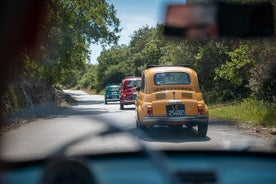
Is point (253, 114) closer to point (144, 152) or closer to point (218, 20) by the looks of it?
point (218, 20)

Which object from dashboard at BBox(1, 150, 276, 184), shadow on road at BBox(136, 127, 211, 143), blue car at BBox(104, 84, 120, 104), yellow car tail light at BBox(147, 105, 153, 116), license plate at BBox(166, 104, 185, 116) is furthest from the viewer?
blue car at BBox(104, 84, 120, 104)

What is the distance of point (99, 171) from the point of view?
110 inches

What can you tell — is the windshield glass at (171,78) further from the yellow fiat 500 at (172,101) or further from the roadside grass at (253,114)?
the roadside grass at (253,114)

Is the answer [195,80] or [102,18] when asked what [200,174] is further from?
[102,18]

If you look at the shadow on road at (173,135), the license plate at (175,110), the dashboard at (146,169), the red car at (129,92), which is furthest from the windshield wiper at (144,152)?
the red car at (129,92)

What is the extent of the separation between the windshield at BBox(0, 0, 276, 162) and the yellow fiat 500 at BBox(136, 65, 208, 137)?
0.08ft

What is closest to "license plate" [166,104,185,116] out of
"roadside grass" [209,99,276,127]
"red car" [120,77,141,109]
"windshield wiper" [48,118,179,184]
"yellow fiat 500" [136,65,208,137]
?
"yellow fiat 500" [136,65,208,137]

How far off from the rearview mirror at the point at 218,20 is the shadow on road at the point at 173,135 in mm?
8406

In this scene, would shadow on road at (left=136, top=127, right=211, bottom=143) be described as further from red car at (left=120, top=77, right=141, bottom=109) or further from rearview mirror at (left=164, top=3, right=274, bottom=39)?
red car at (left=120, top=77, right=141, bottom=109)

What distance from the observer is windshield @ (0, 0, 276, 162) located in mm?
4089

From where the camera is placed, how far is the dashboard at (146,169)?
7.12 ft

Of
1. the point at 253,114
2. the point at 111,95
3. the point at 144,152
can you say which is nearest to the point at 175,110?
the point at 253,114

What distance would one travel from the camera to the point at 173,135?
42.4 feet

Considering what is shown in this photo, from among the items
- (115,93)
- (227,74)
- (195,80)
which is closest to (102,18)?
(115,93)
